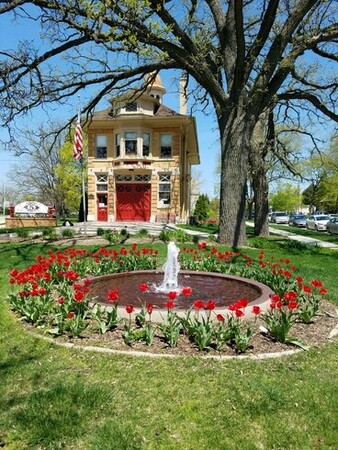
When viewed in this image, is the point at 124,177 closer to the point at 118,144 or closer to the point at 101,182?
the point at 101,182

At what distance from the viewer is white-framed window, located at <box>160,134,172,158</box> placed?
29.0 meters

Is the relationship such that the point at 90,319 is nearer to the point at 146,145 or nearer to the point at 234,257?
the point at 234,257

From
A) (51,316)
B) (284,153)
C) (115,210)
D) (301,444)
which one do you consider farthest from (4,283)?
(115,210)

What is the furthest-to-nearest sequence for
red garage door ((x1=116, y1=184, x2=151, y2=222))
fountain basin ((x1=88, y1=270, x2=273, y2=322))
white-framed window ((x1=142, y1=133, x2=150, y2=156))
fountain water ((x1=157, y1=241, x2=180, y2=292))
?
red garage door ((x1=116, y1=184, x2=151, y2=222)), white-framed window ((x1=142, y1=133, x2=150, y2=156)), fountain water ((x1=157, y1=241, x2=180, y2=292)), fountain basin ((x1=88, y1=270, x2=273, y2=322))

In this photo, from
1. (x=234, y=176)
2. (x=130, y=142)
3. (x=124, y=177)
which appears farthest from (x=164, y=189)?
(x=234, y=176)

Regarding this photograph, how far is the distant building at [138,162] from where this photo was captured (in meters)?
28.6

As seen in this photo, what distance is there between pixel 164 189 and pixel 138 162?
2745 millimetres

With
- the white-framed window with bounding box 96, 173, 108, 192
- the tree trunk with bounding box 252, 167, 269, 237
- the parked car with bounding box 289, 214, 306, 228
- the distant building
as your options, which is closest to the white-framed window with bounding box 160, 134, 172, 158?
the distant building

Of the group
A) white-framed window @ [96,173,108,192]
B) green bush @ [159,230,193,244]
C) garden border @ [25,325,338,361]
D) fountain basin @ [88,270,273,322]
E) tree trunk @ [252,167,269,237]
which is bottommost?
garden border @ [25,325,338,361]

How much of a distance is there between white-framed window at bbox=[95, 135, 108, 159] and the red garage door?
269cm

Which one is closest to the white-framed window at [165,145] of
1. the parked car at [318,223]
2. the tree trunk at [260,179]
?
the tree trunk at [260,179]

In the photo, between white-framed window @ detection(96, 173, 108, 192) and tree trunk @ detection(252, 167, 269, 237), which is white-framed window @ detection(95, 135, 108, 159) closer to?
white-framed window @ detection(96, 173, 108, 192)

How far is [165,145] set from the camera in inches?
1145

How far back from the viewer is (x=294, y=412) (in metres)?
3.37
